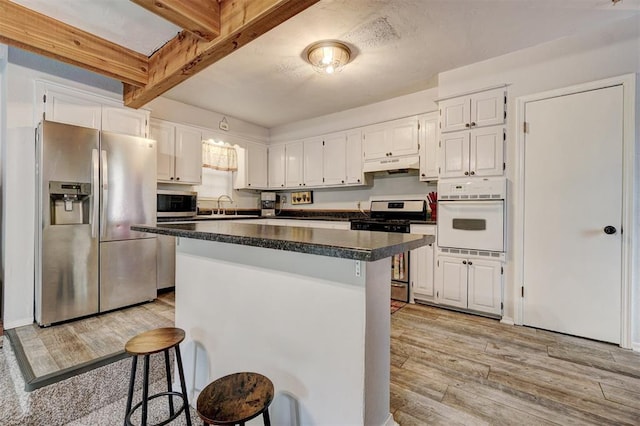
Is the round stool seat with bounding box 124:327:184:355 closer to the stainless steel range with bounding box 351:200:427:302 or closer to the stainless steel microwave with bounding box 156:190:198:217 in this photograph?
the stainless steel range with bounding box 351:200:427:302

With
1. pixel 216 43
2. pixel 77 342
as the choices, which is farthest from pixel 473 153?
pixel 77 342

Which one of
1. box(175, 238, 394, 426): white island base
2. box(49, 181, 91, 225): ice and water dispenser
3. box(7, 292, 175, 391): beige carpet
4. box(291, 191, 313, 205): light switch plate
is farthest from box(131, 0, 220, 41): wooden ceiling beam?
box(291, 191, 313, 205): light switch plate

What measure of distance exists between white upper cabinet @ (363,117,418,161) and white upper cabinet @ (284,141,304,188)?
4.13 feet

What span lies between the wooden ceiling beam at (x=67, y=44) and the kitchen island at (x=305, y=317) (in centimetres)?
209

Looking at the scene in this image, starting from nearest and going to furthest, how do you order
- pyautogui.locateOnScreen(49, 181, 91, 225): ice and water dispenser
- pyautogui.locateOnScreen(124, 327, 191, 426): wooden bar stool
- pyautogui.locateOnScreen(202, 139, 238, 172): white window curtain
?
1. pyautogui.locateOnScreen(124, 327, 191, 426): wooden bar stool
2. pyautogui.locateOnScreen(49, 181, 91, 225): ice and water dispenser
3. pyautogui.locateOnScreen(202, 139, 238, 172): white window curtain

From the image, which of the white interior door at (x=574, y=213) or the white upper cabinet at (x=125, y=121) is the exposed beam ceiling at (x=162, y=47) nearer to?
the white upper cabinet at (x=125, y=121)

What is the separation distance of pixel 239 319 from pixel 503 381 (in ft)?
5.84

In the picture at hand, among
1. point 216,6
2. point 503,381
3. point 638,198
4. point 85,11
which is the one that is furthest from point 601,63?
point 85,11

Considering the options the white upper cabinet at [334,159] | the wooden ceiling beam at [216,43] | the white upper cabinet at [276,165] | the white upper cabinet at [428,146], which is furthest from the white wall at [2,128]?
the white upper cabinet at [428,146]

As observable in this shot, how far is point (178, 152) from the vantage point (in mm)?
4129

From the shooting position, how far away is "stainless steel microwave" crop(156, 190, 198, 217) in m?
3.75

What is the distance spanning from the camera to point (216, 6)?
2.07m

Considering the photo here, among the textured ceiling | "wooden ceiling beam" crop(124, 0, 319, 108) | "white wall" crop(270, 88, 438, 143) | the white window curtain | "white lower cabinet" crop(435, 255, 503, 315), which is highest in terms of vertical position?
the textured ceiling

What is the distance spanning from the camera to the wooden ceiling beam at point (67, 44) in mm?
2156
